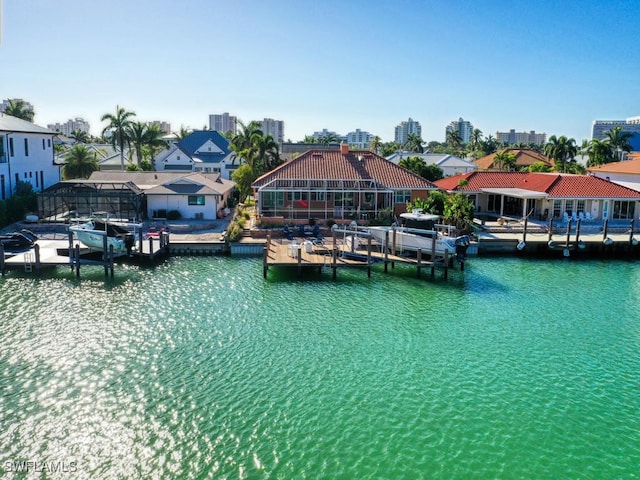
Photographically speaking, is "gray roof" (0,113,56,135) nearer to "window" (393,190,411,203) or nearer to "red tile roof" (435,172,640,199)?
"window" (393,190,411,203)

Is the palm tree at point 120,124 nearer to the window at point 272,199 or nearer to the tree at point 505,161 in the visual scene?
the window at point 272,199

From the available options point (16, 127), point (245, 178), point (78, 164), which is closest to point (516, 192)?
point (245, 178)

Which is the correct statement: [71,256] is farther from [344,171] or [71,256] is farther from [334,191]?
[344,171]

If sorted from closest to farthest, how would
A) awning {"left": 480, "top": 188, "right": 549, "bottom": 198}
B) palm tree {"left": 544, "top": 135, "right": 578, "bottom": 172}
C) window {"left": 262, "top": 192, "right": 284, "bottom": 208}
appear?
window {"left": 262, "top": 192, "right": 284, "bottom": 208} < awning {"left": 480, "top": 188, "right": 549, "bottom": 198} < palm tree {"left": 544, "top": 135, "right": 578, "bottom": 172}

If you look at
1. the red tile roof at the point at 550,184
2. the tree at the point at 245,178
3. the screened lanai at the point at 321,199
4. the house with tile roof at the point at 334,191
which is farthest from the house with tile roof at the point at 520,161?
the screened lanai at the point at 321,199

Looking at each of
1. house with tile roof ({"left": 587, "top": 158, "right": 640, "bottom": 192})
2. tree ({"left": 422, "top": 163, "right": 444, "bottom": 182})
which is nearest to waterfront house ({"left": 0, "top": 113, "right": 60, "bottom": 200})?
tree ({"left": 422, "top": 163, "right": 444, "bottom": 182})

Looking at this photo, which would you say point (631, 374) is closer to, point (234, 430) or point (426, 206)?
point (234, 430)
